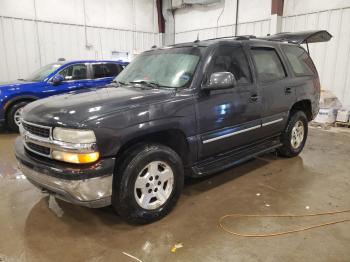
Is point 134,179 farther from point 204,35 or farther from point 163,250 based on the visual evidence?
point 204,35

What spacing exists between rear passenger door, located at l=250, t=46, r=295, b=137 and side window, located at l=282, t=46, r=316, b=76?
272 mm

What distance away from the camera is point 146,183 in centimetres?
267

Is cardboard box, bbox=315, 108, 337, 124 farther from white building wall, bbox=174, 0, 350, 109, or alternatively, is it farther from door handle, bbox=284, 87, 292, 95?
door handle, bbox=284, 87, 292, 95

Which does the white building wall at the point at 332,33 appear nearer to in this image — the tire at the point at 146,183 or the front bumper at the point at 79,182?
the tire at the point at 146,183

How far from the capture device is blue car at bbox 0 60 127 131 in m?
6.34

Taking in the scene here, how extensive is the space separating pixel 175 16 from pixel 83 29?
4161mm

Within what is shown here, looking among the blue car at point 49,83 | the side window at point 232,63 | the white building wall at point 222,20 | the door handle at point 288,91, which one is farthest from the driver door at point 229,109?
the white building wall at point 222,20

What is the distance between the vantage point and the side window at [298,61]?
4.34 metres

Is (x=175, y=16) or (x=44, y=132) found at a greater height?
(x=175, y=16)

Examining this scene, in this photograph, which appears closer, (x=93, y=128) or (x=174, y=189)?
(x=93, y=128)

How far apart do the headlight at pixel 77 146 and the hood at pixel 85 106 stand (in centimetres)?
7

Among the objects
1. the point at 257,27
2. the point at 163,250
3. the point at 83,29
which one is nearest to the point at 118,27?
the point at 83,29

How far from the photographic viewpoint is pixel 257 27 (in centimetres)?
950

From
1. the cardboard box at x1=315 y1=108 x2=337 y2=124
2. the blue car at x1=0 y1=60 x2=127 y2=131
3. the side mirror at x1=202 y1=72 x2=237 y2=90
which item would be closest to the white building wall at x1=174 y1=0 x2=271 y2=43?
the cardboard box at x1=315 y1=108 x2=337 y2=124
